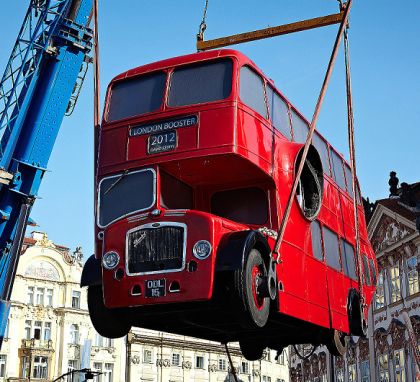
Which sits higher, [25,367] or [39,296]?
[39,296]

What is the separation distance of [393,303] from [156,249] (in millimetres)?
25753

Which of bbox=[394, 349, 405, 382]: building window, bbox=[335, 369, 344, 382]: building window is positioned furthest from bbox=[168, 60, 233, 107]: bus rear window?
bbox=[335, 369, 344, 382]: building window

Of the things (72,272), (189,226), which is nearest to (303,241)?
(189,226)

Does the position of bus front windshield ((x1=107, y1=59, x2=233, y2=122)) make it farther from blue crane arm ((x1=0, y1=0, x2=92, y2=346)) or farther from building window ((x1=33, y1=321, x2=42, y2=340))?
building window ((x1=33, y1=321, x2=42, y2=340))

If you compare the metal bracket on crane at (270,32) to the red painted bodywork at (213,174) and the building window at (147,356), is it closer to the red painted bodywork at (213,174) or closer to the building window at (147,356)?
the red painted bodywork at (213,174)

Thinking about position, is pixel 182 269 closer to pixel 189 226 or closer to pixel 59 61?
pixel 189 226

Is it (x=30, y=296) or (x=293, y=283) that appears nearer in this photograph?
(x=293, y=283)

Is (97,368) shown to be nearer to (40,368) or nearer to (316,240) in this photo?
(40,368)

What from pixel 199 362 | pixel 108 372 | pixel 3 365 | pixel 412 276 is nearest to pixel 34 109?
pixel 412 276

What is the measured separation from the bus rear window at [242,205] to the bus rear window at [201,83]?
5.40ft

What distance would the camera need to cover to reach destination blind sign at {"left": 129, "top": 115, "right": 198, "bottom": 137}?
32.7ft

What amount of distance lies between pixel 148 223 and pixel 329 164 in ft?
17.4

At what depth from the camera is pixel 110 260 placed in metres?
9.78

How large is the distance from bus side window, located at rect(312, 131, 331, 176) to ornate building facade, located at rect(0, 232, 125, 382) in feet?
120
